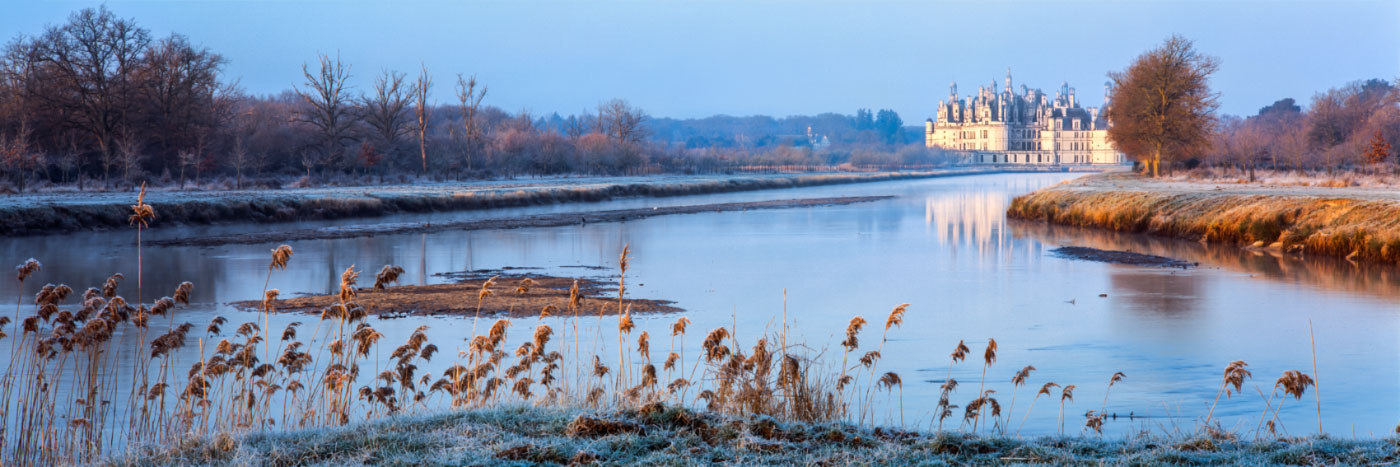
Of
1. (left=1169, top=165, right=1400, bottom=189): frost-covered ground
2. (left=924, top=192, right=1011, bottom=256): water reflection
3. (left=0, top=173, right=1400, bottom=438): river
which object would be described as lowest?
(left=0, top=173, right=1400, bottom=438): river

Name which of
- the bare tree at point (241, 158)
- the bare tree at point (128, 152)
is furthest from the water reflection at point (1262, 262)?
the bare tree at point (241, 158)

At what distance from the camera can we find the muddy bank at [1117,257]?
2173 centimetres

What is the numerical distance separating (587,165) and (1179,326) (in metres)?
Answer: 75.7

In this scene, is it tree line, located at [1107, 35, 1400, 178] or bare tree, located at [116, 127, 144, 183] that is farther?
tree line, located at [1107, 35, 1400, 178]

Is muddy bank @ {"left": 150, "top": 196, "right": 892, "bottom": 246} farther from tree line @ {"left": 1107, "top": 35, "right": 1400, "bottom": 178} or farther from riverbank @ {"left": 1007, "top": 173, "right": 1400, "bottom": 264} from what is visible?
tree line @ {"left": 1107, "top": 35, "right": 1400, "bottom": 178}

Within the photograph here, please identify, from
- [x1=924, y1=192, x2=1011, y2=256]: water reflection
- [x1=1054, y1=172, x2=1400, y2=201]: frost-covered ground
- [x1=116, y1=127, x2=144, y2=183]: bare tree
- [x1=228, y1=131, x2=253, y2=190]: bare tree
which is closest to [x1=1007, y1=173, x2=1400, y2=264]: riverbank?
[x1=1054, y1=172, x2=1400, y2=201]: frost-covered ground

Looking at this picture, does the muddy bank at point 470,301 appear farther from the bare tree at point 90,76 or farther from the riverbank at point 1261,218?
the bare tree at point 90,76

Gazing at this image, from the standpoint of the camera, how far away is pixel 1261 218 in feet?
85.8

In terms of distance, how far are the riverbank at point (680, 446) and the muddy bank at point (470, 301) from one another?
7487 mm

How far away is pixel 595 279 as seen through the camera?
19125 millimetres

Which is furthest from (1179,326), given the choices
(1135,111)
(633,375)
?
(1135,111)

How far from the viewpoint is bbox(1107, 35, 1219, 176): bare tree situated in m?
54.8

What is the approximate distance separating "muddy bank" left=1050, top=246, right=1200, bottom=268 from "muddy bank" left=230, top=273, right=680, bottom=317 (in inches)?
433

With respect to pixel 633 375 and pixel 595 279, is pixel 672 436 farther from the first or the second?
pixel 595 279
